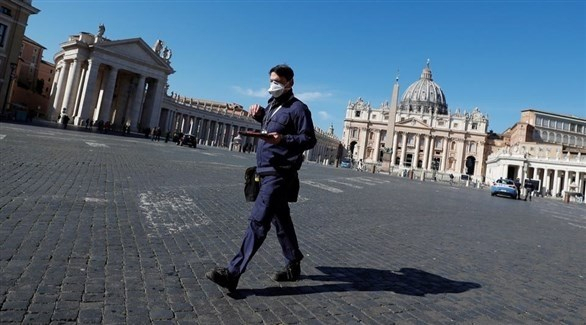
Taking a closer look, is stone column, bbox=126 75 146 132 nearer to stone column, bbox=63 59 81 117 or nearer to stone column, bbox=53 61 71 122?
stone column, bbox=63 59 81 117

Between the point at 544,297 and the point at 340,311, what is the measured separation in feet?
8.55

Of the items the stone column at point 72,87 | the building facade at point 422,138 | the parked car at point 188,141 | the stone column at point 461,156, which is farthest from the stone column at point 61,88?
the stone column at point 461,156

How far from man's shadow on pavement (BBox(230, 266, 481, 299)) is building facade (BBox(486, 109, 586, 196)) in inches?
2525

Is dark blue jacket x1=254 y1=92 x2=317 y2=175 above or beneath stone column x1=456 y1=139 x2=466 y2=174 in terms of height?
beneath

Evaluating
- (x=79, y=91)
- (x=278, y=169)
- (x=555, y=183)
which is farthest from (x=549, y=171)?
(x=278, y=169)

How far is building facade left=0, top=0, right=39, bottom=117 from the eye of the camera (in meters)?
41.5

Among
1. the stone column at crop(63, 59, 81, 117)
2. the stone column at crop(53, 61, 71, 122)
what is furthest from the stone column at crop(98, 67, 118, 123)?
the stone column at crop(53, 61, 71, 122)

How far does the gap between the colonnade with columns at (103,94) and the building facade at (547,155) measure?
2267 inches

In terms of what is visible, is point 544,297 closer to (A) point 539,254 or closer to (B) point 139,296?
(A) point 539,254

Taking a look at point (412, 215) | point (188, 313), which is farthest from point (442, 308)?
point (412, 215)

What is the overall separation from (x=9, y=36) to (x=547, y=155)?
81.6 metres

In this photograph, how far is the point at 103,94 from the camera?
54.6 metres

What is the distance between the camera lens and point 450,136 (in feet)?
381

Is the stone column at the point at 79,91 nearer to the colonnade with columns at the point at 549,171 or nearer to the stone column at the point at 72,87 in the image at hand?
the stone column at the point at 72,87
